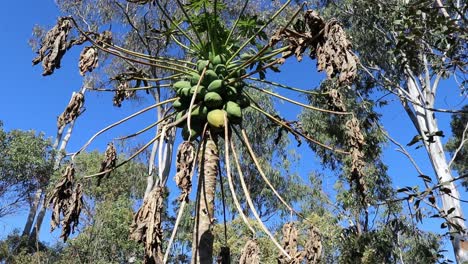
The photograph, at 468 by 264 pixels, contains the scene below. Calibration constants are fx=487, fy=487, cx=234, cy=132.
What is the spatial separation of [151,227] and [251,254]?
561 mm

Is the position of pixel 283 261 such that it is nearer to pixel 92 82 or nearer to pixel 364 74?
pixel 364 74

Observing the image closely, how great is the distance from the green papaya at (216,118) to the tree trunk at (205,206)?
0.09 meters

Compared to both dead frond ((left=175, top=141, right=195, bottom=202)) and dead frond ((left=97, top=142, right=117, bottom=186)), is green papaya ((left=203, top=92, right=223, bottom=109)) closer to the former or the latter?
dead frond ((left=175, top=141, right=195, bottom=202))

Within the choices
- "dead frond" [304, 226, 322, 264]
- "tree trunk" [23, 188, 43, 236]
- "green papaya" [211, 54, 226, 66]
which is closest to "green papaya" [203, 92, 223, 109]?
"green papaya" [211, 54, 226, 66]

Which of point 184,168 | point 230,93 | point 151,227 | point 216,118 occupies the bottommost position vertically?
point 151,227

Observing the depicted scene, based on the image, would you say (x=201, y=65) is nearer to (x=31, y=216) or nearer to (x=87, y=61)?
(x=87, y=61)

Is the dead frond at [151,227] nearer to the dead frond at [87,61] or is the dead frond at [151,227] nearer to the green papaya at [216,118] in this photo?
the green papaya at [216,118]

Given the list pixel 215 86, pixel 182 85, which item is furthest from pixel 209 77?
pixel 182 85

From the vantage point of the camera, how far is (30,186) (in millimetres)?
15414

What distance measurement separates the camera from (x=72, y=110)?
10.7 ft

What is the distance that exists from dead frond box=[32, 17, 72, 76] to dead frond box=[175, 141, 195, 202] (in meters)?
1.07

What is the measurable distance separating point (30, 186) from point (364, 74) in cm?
1081

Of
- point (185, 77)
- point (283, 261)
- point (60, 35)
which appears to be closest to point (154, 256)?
point (283, 261)

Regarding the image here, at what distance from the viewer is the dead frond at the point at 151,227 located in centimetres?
215
